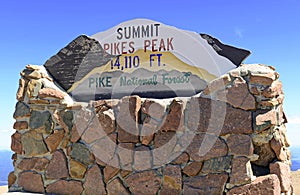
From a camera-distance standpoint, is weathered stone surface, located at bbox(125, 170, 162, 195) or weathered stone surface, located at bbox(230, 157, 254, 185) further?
weathered stone surface, located at bbox(125, 170, 162, 195)

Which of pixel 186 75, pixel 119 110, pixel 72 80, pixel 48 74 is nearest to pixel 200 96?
pixel 186 75

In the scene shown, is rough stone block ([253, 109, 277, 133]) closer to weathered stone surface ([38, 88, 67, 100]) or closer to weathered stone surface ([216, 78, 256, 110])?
weathered stone surface ([216, 78, 256, 110])

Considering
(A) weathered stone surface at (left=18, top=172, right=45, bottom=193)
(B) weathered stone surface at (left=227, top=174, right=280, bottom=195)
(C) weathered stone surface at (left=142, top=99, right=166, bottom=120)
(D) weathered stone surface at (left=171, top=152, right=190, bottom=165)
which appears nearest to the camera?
(B) weathered stone surface at (left=227, top=174, right=280, bottom=195)

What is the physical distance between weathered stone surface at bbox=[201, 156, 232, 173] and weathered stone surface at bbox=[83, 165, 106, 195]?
130 cm

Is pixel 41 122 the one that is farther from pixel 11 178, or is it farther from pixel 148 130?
pixel 148 130

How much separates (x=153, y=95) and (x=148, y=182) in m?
1.06

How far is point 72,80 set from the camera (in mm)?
5133

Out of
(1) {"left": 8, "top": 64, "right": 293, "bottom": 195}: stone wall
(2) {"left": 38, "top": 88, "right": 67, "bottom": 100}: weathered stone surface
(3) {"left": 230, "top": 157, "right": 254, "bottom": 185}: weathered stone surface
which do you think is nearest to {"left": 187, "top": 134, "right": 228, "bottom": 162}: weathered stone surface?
(1) {"left": 8, "top": 64, "right": 293, "bottom": 195}: stone wall

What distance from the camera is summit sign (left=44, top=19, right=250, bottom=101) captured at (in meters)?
4.44

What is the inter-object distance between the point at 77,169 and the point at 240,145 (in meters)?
2.09

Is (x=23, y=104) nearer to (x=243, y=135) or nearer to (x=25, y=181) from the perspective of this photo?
(x=25, y=181)

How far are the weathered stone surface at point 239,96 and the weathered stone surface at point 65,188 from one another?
2142 mm

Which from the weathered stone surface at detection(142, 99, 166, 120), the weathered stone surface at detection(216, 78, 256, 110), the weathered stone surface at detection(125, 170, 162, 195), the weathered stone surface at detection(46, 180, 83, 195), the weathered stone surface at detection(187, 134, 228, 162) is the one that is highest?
the weathered stone surface at detection(216, 78, 256, 110)

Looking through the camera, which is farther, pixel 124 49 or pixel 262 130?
pixel 124 49
